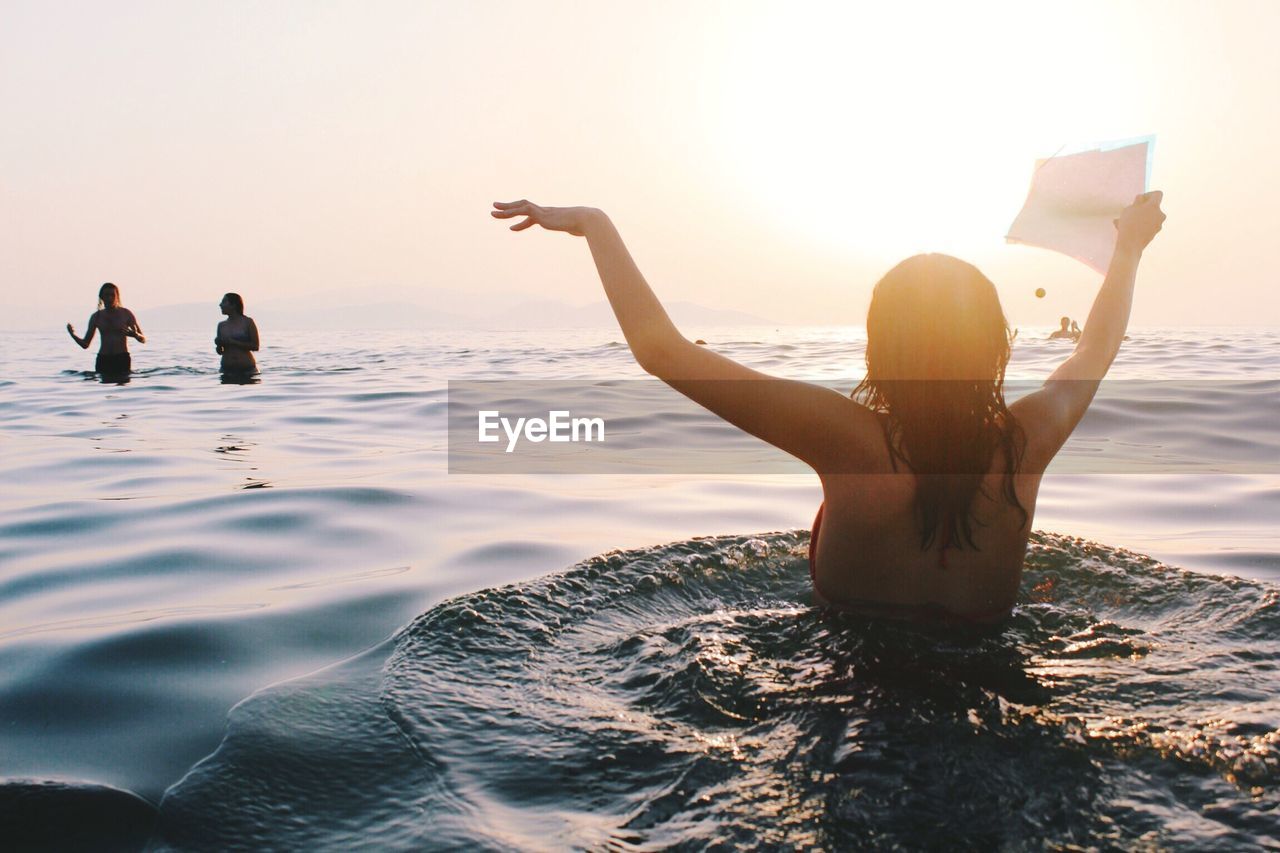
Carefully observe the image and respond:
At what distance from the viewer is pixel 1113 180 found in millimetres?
3492

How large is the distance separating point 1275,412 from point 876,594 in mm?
10365

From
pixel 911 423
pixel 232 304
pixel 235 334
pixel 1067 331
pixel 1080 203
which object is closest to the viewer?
pixel 911 423

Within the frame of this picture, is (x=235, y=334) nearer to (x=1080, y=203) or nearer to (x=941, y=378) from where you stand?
(x=1080, y=203)

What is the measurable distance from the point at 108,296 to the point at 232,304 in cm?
265

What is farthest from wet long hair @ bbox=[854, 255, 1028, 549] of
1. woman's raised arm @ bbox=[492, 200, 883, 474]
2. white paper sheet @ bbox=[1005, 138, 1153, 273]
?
white paper sheet @ bbox=[1005, 138, 1153, 273]

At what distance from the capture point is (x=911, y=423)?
2.77m

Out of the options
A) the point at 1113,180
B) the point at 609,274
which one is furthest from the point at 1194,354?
the point at 609,274

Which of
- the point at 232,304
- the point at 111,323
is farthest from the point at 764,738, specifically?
the point at 111,323

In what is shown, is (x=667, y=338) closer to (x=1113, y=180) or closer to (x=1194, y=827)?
(x=1194, y=827)

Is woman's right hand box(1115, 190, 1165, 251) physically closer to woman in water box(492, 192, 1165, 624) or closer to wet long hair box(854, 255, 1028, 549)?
woman in water box(492, 192, 1165, 624)

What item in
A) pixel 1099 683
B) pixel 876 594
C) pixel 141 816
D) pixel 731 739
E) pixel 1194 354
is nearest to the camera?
pixel 141 816

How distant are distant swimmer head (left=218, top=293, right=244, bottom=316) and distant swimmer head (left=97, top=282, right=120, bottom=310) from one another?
224 centimetres

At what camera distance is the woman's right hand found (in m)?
3.47

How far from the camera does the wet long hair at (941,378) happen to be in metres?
2.77
